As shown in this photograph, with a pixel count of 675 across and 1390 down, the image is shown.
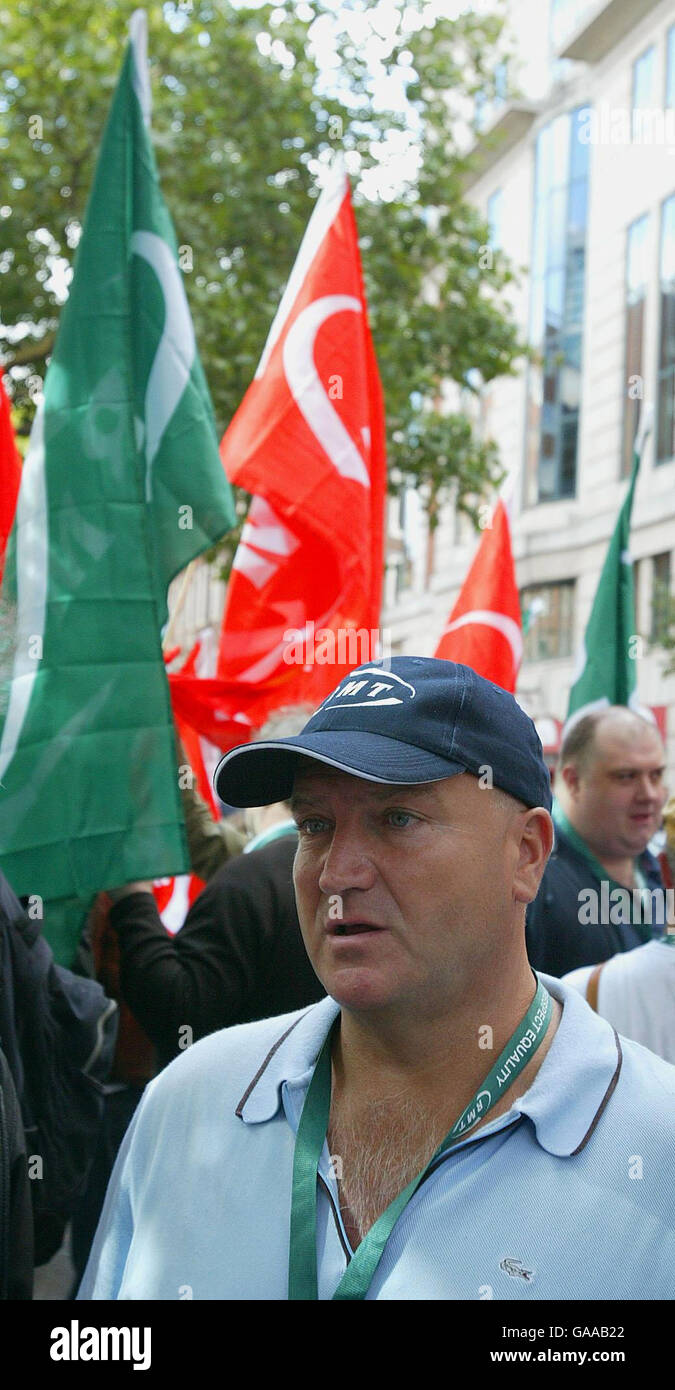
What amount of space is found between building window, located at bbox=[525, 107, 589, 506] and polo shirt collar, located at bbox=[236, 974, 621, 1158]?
84.2 ft

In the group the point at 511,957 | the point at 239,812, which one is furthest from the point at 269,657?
the point at 511,957

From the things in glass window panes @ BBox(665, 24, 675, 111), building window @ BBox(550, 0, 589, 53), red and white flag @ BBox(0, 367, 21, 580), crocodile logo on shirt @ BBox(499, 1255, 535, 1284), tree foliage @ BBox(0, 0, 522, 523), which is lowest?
crocodile logo on shirt @ BBox(499, 1255, 535, 1284)

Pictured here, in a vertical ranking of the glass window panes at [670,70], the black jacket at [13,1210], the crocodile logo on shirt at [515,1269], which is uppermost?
the glass window panes at [670,70]

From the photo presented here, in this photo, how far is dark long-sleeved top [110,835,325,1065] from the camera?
313cm

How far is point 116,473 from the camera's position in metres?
3.72

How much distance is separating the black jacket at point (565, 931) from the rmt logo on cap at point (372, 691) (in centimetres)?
178

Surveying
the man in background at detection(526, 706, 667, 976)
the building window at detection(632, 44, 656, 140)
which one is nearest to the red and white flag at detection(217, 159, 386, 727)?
the man in background at detection(526, 706, 667, 976)

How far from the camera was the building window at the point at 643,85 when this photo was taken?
23.2 meters

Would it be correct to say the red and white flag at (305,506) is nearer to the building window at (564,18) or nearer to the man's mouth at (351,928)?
the man's mouth at (351,928)

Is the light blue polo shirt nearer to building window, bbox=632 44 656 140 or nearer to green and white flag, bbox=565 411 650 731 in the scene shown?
green and white flag, bbox=565 411 650 731

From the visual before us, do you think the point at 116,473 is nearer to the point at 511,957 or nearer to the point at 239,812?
the point at 511,957

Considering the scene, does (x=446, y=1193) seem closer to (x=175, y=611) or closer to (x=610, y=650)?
(x=175, y=611)

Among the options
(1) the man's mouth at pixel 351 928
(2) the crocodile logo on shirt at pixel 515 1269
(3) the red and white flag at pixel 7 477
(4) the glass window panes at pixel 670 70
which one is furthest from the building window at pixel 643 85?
(2) the crocodile logo on shirt at pixel 515 1269

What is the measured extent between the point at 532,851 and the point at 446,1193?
43 cm
